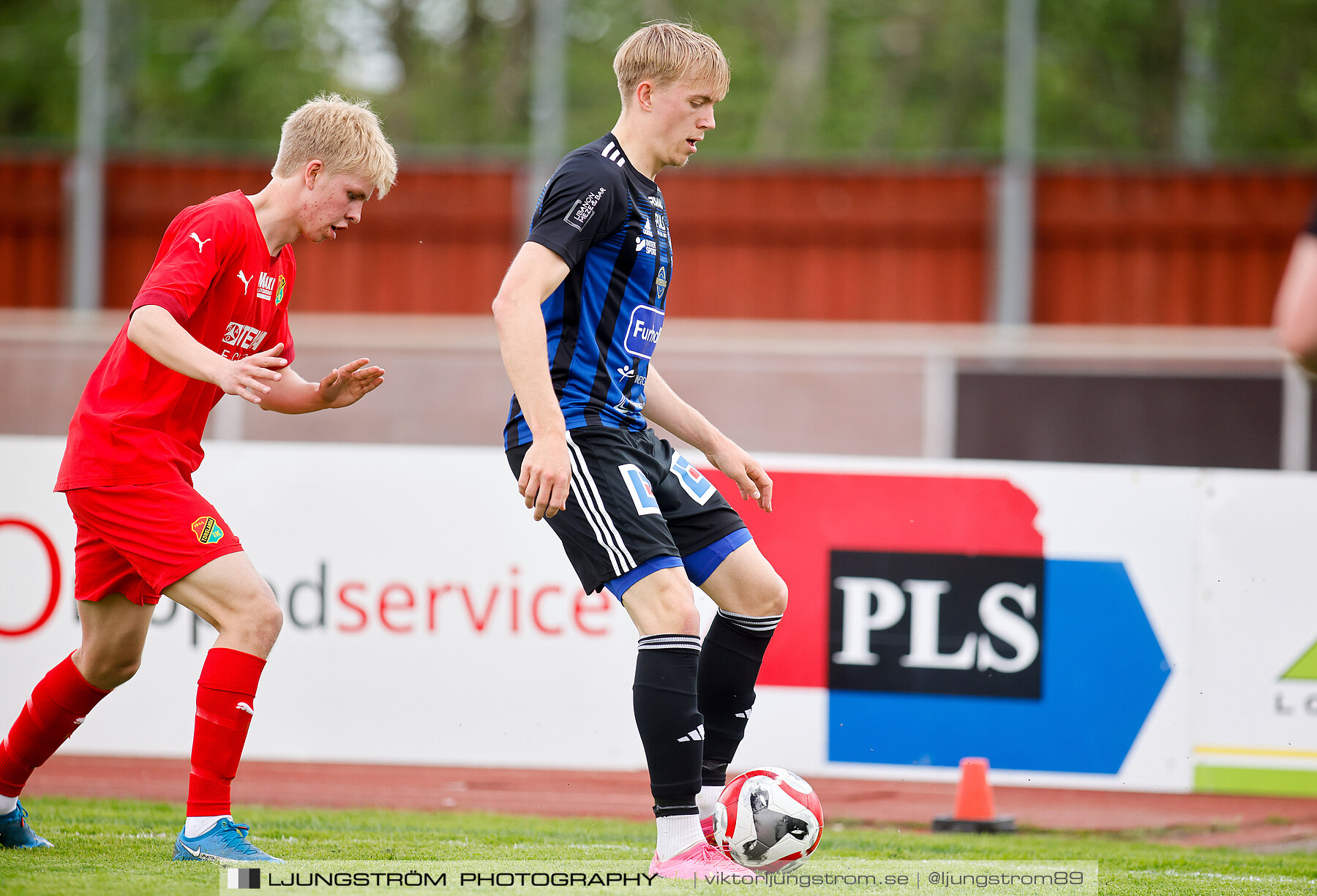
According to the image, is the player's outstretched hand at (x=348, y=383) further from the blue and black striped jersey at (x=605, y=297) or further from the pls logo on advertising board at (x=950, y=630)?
the pls logo on advertising board at (x=950, y=630)

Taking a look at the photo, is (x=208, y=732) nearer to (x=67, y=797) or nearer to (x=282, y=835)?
(x=282, y=835)

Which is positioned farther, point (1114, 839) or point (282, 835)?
point (1114, 839)

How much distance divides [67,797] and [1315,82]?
58.9 ft

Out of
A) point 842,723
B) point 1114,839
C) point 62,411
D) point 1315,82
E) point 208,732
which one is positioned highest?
point 1315,82

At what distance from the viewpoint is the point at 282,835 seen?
14.2 feet

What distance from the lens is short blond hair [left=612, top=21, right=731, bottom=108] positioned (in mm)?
3453

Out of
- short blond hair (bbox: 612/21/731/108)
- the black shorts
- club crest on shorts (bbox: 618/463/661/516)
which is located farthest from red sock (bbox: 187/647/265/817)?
short blond hair (bbox: 612/21/731/108)

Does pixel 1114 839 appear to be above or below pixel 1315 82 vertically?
below

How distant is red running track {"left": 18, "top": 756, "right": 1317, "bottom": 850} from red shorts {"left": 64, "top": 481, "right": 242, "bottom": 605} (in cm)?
228

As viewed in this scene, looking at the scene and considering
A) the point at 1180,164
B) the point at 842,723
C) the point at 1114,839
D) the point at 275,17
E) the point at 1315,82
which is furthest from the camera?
the point at 275,17

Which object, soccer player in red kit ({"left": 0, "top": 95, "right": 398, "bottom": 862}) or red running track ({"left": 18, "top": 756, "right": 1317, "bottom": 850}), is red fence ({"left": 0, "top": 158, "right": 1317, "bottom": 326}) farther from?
soccer player in red kit ({"left": 0, "top": 95, "right": 398, "bottom": 862})

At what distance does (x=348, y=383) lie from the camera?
Result: 381 cm

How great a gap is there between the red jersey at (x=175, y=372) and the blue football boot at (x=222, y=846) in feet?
3.10

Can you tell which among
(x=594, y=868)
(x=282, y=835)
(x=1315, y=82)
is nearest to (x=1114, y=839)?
(x=594, y=868)
